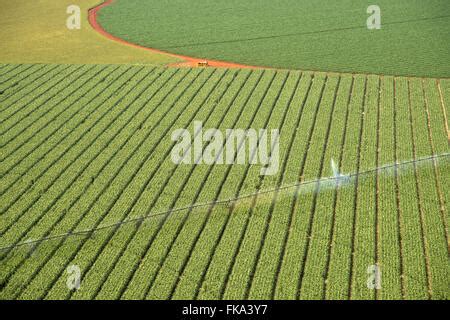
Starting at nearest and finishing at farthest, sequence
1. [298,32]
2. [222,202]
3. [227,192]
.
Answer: [222,202]
[227,192]
[298,32]

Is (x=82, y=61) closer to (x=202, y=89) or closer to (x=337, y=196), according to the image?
(x=202, y=89)

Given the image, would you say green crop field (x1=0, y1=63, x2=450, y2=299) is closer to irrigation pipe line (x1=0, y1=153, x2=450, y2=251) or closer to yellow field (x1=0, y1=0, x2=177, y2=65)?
irrigation pipe line (x1=0, y1=153, x2=450, y2=251)

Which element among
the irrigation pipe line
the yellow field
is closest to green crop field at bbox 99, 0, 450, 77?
the yellow field

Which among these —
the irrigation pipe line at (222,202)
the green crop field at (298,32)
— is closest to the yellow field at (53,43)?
the green crop field at (298,32)

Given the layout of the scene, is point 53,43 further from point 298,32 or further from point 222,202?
point 222,202

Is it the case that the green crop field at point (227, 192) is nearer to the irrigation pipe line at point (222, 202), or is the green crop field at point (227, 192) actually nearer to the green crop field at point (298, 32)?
the irrigation pipe line at point (222, 202)

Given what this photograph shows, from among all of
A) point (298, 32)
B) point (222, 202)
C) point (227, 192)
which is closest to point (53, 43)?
point (298, 32)

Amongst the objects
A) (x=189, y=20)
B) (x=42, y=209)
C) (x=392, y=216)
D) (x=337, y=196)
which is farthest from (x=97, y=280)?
(x=189, y=20)

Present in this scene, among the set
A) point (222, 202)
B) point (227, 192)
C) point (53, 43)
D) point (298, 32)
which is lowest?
point (222, 202)
